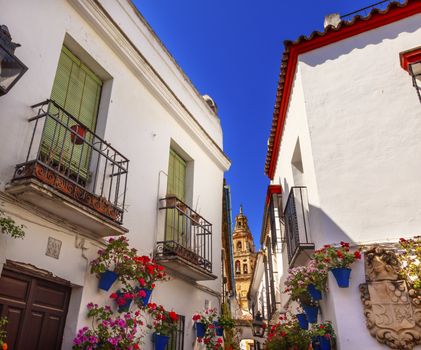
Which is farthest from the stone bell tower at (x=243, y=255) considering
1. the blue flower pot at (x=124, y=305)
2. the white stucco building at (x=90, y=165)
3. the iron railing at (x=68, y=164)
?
the iron railing at (x=68, y=164)

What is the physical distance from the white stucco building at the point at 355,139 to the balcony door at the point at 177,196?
2034 mm

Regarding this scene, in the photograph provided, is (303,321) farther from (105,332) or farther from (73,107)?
(73,107)

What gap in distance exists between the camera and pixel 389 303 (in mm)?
5031

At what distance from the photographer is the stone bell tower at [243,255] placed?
50094mm

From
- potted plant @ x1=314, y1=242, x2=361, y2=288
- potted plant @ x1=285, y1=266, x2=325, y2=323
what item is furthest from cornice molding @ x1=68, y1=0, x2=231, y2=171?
potted plant @ x1=314, y1=242, x2=361, y2=288

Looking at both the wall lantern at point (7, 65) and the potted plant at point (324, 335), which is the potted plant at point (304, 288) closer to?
the potted plant at point (324, 335)

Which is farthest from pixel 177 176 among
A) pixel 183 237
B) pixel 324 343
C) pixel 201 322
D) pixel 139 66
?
pixel 324 343

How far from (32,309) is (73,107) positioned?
2.77 meters

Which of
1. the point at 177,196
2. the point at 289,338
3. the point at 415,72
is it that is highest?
the point at 415,72

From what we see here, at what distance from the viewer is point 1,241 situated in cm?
389

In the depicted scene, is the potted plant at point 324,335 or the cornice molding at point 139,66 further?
the cornice molding at point 139,66

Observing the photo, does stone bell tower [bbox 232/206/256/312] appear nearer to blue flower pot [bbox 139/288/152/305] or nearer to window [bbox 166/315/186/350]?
window [bbox 166/315/186/350]

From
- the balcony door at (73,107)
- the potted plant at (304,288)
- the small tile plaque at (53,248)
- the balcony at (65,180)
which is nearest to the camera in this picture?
the balcony at (65,180)

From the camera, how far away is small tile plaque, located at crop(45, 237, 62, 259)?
4454 millimetres
